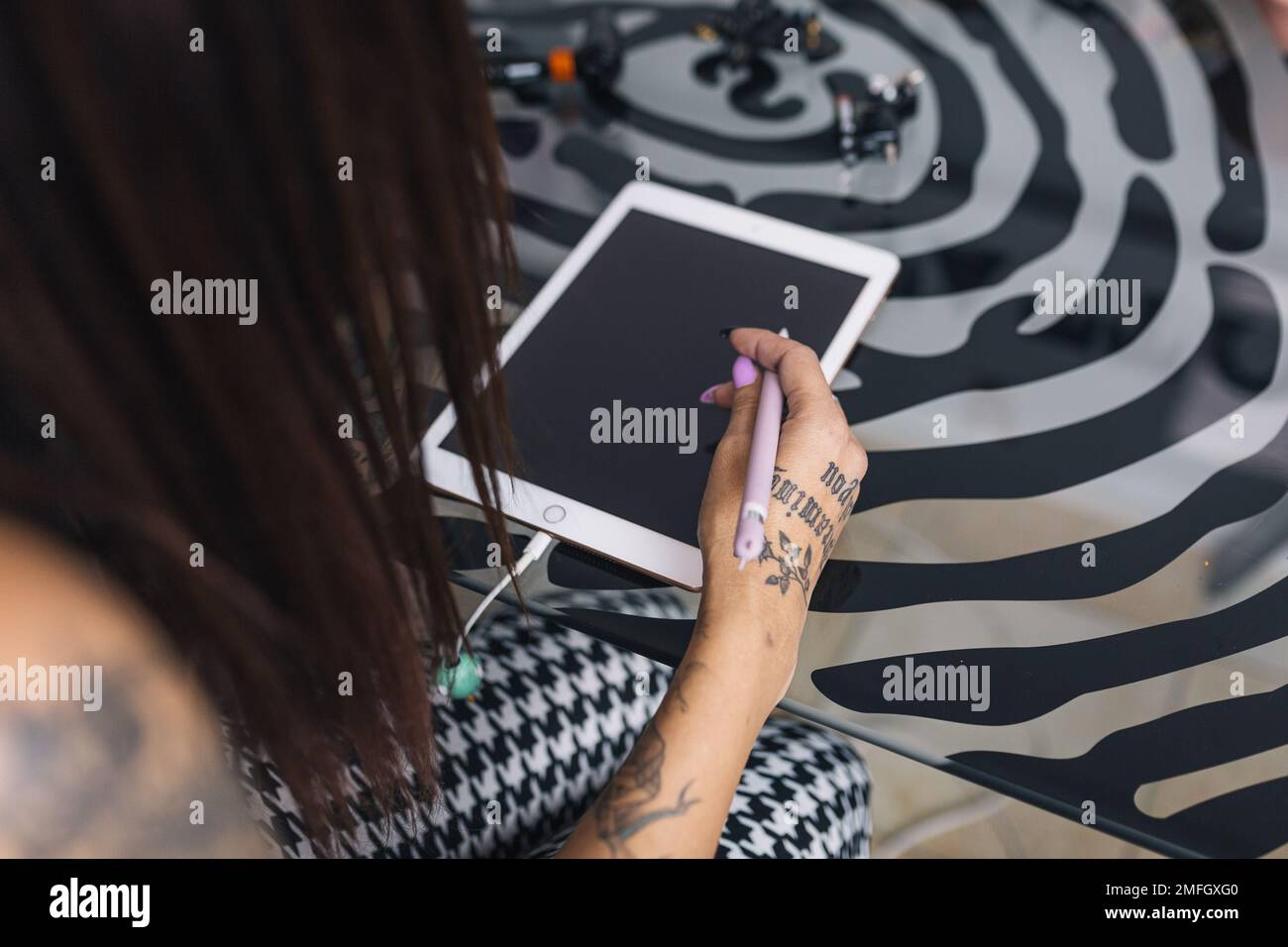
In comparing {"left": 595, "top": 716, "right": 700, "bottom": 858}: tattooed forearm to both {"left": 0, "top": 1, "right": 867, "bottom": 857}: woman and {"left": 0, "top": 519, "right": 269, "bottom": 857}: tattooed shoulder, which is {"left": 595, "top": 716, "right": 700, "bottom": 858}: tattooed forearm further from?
{"left": 0, "top": 519, "right": 269, "bottom": 857}: tattooed shoulder

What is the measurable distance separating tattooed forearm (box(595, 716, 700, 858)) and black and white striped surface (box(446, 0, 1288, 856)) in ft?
0.24

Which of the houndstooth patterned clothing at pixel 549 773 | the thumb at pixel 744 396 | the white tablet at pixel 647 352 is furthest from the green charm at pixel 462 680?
the thumb at pixel 744 396

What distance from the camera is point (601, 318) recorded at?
0.65m

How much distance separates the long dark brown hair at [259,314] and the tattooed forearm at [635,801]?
10cm

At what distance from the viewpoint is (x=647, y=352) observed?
0.63m

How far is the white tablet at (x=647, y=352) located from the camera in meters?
0.57

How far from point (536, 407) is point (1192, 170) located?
48 cm

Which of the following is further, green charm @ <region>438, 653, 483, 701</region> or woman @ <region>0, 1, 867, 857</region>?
green charm @ <region>438, 653, 483, 701</region>

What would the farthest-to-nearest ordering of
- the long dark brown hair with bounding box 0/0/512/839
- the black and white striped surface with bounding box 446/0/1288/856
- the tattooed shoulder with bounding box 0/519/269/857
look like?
the black and white striped surface with bounding box 446/0/1288/856 < the tattooed shoulder with bounding box 0/519/269/857 < the long dark brown hair with bounding box 0/0/512/839

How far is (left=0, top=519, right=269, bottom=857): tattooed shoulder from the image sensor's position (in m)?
0.41

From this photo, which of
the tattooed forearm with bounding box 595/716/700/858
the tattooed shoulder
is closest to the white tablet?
the tattooed forearm with bounding box 595/716/700/858
